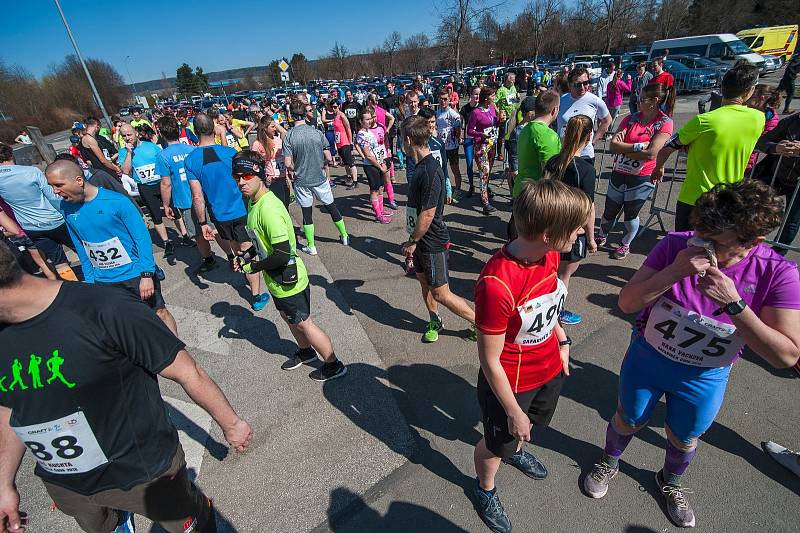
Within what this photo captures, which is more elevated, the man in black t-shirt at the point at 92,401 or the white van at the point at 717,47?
the white van at the point at 717,47

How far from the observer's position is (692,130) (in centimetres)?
351

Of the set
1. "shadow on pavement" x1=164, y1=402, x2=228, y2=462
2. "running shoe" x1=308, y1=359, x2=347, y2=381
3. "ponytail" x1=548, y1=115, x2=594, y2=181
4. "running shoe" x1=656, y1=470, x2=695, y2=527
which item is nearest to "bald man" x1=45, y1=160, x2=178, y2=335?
"shadow on pavement" x1=164, y1=402, x2=228, y2=462

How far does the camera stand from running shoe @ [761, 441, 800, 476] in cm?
246

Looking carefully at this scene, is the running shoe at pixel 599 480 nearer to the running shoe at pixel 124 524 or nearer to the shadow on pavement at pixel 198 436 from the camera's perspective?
the shadow on pavement at pixel 198 436

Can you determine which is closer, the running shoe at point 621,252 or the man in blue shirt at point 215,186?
the man in blue shirt at point 215,186

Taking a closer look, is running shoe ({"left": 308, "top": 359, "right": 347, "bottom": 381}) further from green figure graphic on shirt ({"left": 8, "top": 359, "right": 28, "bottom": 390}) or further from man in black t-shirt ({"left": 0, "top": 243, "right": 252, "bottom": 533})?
green figure graphic on shirt ({"left": 8, "top": 359, "right": 28, "bottom": 390})

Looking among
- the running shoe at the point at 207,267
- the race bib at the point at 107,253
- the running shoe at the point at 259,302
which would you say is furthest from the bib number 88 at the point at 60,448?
the running shoe at the point at 207,267

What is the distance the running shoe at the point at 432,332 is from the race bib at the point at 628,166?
3.02 meters

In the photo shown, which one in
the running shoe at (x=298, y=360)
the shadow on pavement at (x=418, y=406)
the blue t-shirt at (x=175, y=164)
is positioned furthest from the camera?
the blue t-shirt at (x=175, y=164)

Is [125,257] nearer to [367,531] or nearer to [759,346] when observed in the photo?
[367,531]

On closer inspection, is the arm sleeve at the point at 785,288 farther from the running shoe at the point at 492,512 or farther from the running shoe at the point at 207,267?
the running shoe at the point at 207,267

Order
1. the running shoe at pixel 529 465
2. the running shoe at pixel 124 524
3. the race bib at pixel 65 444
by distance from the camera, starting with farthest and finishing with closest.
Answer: the running shoe at pixel 529 465 < the running shoe at pixel 124 524 < the race bib at pixel 65 444

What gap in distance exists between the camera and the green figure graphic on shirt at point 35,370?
1451mm

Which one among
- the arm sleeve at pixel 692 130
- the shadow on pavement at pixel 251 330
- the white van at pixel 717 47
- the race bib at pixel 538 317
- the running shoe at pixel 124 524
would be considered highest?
the white van at pixel 717 47
